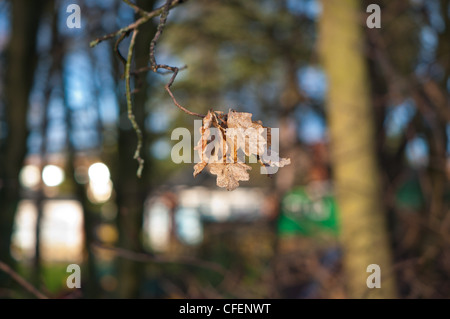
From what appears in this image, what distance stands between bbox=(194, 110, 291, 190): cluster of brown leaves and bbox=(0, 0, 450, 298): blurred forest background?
1.23ft

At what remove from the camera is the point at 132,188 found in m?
4.07

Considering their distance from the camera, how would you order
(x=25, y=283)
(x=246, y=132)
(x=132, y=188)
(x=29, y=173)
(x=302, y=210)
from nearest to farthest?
1. (x=246, y=132)
2. (x=25, y=283)
3. (x=132, y=188)
4. (x=302, y=210)
5. (x=29, y=173)

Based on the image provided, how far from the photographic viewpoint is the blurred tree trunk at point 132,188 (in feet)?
12.8

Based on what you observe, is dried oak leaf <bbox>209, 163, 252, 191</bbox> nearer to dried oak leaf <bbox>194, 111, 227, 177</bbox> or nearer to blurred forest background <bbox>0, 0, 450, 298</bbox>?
dried oak leaf <bbox>194, 111, 227, 177</bbox>

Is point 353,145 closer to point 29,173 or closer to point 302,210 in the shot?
point 302,210

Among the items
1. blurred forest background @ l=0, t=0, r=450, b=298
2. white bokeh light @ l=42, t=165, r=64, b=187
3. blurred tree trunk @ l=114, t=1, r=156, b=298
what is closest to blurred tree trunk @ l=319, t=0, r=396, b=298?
blurred forest background @ l=0, t=0, r=450, b=298

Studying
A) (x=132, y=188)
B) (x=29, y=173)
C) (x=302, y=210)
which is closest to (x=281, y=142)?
(x=302, y=210)

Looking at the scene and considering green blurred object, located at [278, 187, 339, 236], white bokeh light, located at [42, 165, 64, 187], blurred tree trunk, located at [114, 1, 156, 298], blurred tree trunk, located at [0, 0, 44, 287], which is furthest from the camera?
white bokeh light, located at [42, 165, 64, 187]

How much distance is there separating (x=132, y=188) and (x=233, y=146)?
3.14 metres

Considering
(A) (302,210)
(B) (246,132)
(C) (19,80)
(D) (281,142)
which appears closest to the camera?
(B) (246,132)

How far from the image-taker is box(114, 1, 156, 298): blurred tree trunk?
391cm

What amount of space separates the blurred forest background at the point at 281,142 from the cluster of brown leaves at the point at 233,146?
38 cm
